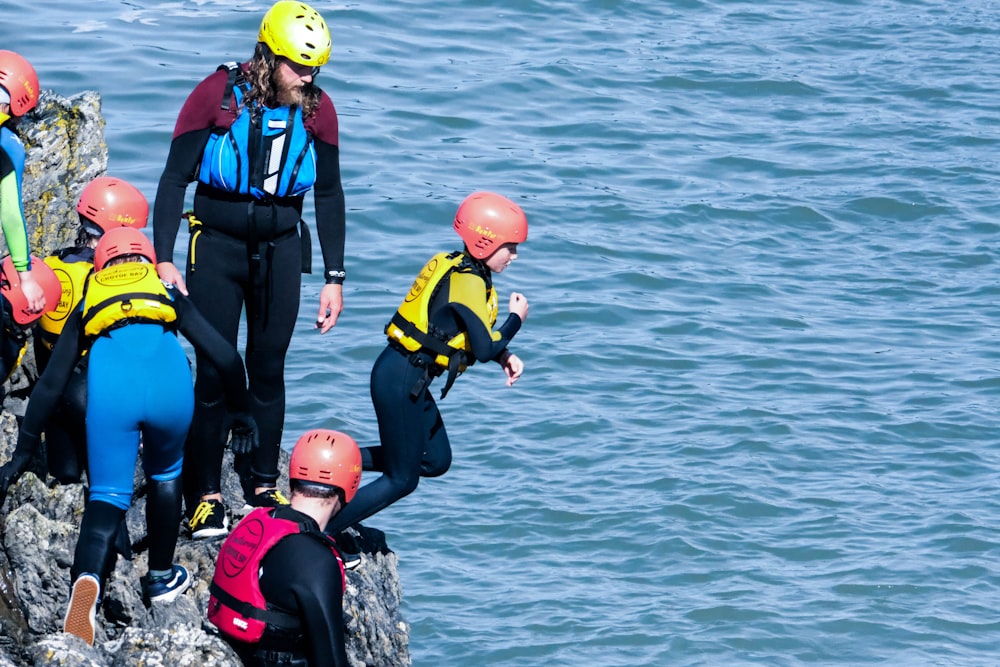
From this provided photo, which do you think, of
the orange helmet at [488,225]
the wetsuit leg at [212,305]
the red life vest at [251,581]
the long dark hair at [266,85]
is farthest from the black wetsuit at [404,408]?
the red life vest at [251,581]

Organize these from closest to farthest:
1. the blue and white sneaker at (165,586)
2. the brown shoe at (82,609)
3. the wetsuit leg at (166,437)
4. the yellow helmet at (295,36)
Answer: the brown shoe at (82,609)
the wetsuit leg at (166,437)
the yellow helmet at (295,36)
the blue and white sneaker at (165,586)

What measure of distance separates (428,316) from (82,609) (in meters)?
2.59

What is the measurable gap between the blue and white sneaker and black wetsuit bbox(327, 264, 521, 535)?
3.71ft

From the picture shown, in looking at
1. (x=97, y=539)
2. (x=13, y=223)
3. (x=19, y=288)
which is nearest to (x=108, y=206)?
(x=13, y=223)

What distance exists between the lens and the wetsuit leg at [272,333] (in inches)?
318

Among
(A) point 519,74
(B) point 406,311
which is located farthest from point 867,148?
(B) point 406,311

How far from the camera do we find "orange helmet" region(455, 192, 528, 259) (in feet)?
27.4

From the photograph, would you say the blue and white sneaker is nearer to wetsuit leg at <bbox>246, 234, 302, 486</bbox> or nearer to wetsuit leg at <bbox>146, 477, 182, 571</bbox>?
wetsuit leg at <bbox>146, 477, 182, 571</bbox>

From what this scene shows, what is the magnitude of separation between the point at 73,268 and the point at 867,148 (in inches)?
616

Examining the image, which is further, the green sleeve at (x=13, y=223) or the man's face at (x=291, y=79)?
the green sleeve at (x=13, y=223)

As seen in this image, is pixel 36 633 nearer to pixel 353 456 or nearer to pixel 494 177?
pixel 353 456

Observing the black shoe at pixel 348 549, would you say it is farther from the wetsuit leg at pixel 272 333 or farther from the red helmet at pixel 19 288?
the red helmet at pixel 19 288

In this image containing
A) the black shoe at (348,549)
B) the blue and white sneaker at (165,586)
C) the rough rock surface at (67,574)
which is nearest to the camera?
the rough rock surface at (67,574)

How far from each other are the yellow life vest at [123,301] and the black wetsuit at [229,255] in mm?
785
